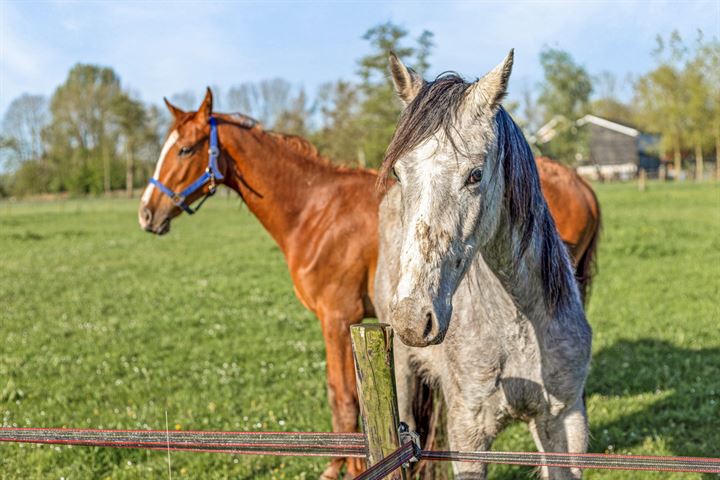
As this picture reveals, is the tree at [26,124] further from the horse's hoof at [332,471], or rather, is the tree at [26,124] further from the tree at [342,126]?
the horse's hoof at [332,471]

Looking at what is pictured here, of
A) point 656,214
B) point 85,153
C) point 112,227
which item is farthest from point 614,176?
point 85,153

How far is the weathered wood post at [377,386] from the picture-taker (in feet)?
A: 6.12

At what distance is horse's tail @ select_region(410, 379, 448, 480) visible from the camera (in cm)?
372

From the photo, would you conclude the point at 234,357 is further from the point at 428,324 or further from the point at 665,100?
the point at 665,100

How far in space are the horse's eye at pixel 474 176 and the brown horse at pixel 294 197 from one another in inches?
99.5

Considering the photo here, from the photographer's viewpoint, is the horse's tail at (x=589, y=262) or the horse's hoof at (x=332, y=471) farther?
the horse's tail at (x=589, y=262)

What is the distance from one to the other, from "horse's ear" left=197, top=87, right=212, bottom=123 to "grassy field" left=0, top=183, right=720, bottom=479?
2.63 m

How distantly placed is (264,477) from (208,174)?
2.41 m

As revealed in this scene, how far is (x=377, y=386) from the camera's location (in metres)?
1.90

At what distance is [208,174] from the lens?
478 centimetres

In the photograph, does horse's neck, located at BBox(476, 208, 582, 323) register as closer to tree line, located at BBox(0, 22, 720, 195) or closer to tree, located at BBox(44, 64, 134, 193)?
tree line, located at BBox(0, 22, 720, 195)

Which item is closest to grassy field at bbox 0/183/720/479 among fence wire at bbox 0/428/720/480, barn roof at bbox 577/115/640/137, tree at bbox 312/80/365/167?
fence wire at bbox 0/428/720/480

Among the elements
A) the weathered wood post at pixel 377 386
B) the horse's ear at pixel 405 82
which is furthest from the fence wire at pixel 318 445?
the horse's ear at pixel 405 82

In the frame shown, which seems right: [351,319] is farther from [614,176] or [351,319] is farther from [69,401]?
[614,176]
